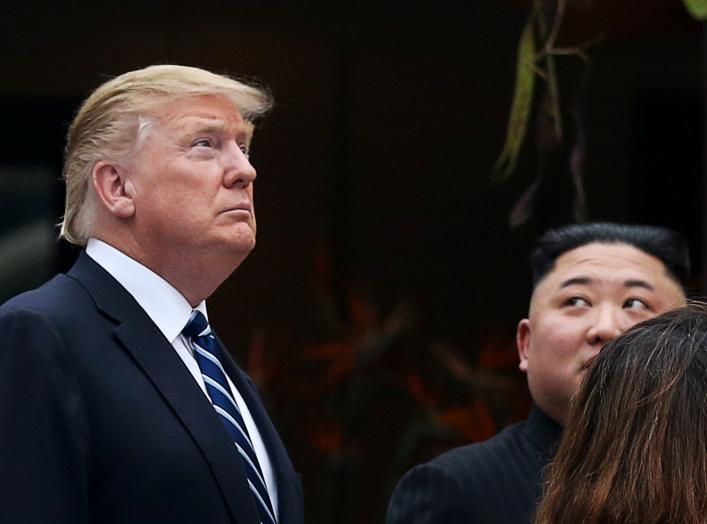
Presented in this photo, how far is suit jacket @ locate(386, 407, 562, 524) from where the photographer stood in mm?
3125

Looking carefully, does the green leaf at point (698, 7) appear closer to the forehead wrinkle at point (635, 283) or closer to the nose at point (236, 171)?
the forehead wrinkle at point (635, 283)

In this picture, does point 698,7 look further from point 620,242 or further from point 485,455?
point 485,455

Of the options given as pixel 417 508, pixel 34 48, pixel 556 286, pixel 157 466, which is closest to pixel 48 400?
pixel 157 466

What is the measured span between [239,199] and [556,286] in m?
0.76

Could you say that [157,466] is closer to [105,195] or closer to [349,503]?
[105,195]

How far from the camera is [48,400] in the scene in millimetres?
2596

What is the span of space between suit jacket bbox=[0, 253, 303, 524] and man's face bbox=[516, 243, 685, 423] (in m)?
0.75

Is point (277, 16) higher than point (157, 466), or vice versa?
point (277, 16)

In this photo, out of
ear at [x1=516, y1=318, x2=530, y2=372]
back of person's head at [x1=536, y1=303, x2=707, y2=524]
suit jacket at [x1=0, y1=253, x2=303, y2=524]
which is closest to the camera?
back of person's head at [x1=536, y1=303, x2=707, y2=524]

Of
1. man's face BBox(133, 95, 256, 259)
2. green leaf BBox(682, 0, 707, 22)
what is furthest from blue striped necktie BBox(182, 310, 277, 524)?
green leaf BBox(682, 0, 707, 22)

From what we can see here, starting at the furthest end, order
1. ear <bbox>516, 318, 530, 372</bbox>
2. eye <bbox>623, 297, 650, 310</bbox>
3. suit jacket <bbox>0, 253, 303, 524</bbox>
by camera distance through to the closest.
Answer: ear <bbox>516, 318, 530, 372</bbox>
eye <bbox>623, 297, 650, 310</bbox>
suit jacket <bbox>0, 253, 303, 524</bbox>

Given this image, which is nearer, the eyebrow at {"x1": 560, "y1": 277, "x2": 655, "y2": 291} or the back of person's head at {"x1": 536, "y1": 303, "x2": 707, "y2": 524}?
the back of person's head at {"x1": 536, "y1": 303, "x2": 707, "y2": 524}

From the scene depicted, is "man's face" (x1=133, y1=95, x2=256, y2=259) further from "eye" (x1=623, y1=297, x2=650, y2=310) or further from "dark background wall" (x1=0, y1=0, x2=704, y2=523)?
"dark background wall" (x1=0, y1=0, x2=704, y2=523)

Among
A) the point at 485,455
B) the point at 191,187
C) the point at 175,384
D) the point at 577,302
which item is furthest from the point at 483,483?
the point at 191,187
